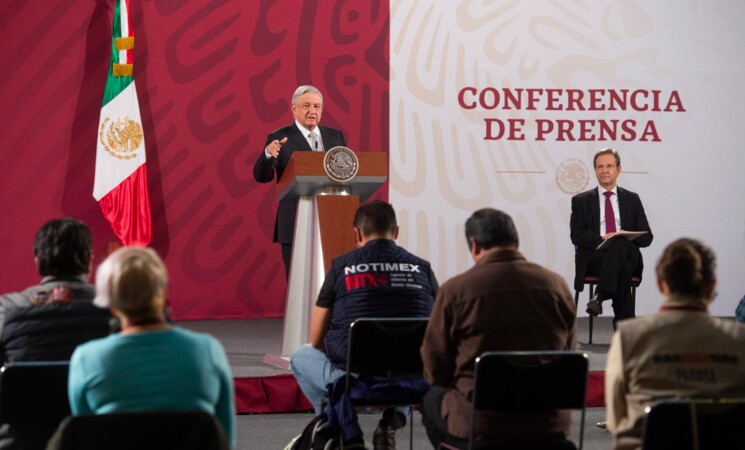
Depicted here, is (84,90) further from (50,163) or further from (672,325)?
(672,325)

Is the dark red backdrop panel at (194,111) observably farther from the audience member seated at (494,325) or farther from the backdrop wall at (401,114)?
the audience member seated at (494,325)

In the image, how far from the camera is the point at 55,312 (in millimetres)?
2750

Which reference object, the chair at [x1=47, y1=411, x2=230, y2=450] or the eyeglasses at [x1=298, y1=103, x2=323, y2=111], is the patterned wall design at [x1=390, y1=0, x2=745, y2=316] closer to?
the eyeglasses at [x1=298, y1=103, x2=323, y2=111]

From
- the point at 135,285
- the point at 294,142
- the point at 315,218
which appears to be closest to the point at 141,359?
the point at 135,285

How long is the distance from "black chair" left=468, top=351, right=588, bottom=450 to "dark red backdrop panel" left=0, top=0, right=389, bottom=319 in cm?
508

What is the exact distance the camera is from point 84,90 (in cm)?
742

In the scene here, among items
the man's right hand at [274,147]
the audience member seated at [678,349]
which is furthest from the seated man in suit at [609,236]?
the audience member seated at [678,349]

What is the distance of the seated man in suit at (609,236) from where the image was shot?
21.2ft

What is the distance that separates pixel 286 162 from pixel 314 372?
2048 mm

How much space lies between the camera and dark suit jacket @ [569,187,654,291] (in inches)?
260

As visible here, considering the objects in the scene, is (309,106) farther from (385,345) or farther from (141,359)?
(141,359)

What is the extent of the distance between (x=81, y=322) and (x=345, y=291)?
3.68 ft

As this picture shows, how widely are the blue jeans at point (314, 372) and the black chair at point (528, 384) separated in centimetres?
97

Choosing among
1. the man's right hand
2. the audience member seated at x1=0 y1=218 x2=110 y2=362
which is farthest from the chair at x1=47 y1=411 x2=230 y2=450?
the man's right hand
